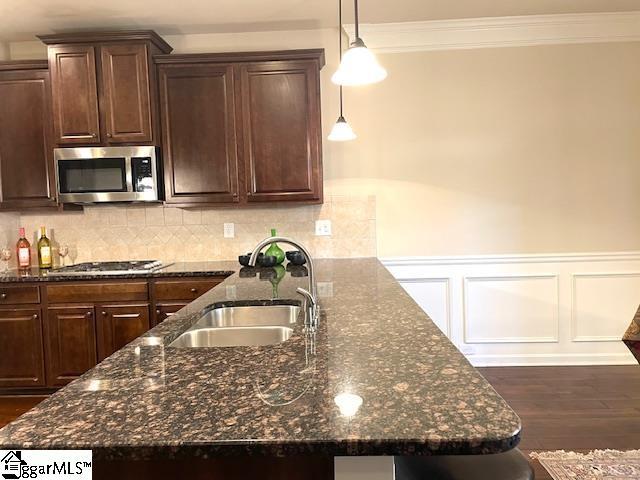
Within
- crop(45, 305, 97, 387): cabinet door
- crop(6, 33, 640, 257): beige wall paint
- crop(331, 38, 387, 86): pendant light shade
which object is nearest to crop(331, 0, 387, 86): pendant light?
crop(331, 38, 387, 86): pendant light shade

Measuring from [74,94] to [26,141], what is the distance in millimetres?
503

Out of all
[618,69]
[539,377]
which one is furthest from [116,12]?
[539,377]

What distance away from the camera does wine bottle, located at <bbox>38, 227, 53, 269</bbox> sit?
353cm

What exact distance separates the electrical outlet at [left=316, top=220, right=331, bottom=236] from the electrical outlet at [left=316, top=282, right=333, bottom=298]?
131cm

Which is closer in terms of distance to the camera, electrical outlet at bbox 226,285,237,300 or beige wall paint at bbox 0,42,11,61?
electrical outlet at bbox 226,285,237,300

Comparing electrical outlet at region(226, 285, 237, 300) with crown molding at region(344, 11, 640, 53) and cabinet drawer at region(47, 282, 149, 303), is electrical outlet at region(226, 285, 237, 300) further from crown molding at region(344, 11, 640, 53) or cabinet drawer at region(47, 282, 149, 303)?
crown molding at region(344, 11, 640, 53)

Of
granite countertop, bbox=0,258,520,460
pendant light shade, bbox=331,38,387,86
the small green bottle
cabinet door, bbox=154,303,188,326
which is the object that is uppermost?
pendant light shade, bbox=331,38,387,86

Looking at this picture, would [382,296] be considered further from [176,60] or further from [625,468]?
[176,60]

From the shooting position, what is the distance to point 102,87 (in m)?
3.20

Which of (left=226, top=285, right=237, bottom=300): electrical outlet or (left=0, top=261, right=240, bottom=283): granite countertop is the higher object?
(left=226, top=285, right=237, bottom=300): electrical outlet

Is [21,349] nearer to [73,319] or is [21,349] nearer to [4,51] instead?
[73,319]

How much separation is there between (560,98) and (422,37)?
1.10 metres

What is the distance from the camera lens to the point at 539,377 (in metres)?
3.32

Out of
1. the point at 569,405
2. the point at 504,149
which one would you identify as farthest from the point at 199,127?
the point at 569,405
